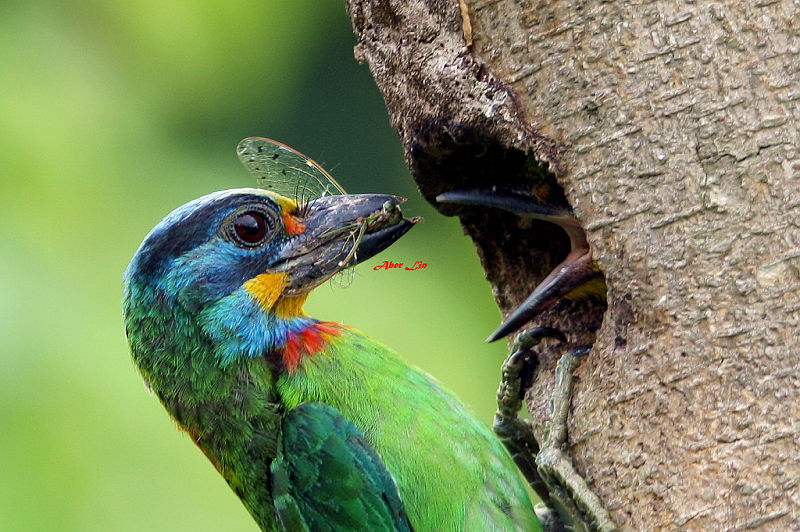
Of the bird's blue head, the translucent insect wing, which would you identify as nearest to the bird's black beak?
the bird's blue head

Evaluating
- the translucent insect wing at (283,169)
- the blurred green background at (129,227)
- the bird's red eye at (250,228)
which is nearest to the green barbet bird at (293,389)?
the bird's red eye at (250,228)

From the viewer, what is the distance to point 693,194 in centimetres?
214

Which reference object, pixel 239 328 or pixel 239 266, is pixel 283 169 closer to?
pixel 239 266

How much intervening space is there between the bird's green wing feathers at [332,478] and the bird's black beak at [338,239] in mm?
415

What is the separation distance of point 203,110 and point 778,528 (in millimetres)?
5468


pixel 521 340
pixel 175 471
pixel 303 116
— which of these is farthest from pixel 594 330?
pixel 303 116

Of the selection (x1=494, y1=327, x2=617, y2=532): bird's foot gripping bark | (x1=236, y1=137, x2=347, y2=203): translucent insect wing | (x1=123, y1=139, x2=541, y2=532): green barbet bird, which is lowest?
(x1=494, y1=327, x2=617, y2=532): bird's foot gripping bark

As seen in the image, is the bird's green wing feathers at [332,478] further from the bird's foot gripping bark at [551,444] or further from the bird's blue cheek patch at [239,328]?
the bird's foot gripping bark at [551,444]

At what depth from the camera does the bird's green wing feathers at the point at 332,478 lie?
2.59 metres

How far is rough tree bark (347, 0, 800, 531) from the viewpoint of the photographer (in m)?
2.06

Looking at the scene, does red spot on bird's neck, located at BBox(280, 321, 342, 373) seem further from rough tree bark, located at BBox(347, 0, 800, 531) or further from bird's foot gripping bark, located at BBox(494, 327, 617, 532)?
rough tree bark, located at BBox(347, 0, 800, 531)

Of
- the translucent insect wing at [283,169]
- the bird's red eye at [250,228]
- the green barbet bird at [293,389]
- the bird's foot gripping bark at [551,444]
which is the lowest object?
the bird's foot gripping bark at [551,444]

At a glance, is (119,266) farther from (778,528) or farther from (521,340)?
(778,528)

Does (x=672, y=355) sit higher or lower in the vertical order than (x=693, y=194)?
lower
